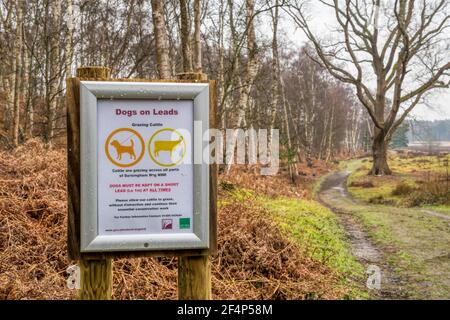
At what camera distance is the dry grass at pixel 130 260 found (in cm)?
426

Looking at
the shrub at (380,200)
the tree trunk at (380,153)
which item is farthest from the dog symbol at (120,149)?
the tree trunk at (380,153)

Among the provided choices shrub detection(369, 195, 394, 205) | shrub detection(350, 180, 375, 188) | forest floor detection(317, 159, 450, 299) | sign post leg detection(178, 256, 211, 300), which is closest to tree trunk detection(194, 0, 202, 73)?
forest floor detection(317, 159, 450, 299)

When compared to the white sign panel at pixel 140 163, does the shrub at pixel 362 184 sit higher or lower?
lower

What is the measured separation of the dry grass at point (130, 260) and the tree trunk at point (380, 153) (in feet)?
75.4

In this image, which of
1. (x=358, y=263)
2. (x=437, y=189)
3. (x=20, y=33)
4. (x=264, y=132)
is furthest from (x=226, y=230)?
(x=264, y=132)

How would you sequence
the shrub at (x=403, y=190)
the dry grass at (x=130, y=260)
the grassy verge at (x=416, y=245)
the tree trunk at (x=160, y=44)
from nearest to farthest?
1. the dry grass at (x=130, y=260)
2. the grassy verge at (x=416, y=245)
3. the tree trunk at (x=160, y=44)
4. the shrub at (x=403, y=190)

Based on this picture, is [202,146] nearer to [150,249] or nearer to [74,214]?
[150,249]

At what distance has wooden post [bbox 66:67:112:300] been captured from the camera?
2623 millimetres

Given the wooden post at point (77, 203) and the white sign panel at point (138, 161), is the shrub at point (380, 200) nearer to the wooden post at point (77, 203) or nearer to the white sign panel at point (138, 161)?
the white sign panel at point (138, 161)

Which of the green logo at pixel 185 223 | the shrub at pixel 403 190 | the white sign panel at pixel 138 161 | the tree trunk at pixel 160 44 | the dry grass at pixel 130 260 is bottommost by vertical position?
the shrub at pixel 403 190

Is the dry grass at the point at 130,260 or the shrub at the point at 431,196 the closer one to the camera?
the dry grass at the point at 130,260

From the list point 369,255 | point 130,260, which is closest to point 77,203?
point 130,260

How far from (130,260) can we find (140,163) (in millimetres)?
2431

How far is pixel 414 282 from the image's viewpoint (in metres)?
6.07
